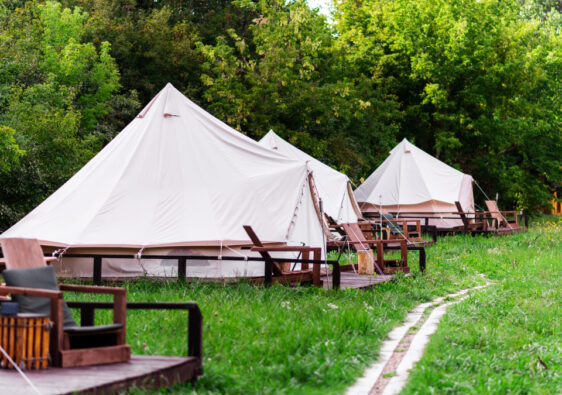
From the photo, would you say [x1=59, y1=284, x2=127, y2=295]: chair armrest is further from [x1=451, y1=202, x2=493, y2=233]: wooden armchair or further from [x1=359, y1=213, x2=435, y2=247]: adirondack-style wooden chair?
[x1=451, y1=202, x2=493, y2=233]: wooden armchair

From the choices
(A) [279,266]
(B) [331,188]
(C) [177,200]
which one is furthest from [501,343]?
(B) [331,188]

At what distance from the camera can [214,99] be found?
3070cm

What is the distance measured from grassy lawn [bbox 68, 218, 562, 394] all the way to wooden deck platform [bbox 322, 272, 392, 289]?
0.26 metres

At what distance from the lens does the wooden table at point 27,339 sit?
18.4 feet

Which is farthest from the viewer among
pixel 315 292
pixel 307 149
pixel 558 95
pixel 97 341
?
pixel 558 95

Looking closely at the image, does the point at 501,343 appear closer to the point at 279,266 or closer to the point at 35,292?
the point at 279,266

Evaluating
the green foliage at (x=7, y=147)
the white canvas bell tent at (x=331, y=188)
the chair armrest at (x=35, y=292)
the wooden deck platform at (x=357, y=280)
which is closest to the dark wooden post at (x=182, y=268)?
the wooden deck platform at (x=357, y=280)

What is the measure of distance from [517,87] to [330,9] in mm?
10927

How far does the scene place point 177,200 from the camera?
13883 millimetres

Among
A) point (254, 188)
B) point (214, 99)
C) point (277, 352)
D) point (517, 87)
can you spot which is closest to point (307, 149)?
point (214, 99)

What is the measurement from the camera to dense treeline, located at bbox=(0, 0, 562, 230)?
2719cm

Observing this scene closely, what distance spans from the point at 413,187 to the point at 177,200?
17.0 meters

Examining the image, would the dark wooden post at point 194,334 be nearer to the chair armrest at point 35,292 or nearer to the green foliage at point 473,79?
the chair armrest at point 35,292

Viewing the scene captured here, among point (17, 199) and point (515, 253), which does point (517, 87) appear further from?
point (17, 199)
